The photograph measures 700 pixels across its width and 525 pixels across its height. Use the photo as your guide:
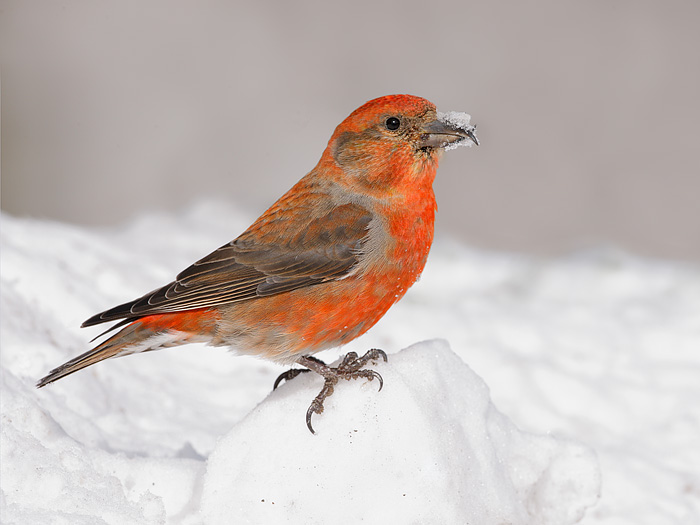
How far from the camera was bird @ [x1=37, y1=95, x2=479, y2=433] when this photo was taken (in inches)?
143

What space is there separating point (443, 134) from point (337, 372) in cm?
108

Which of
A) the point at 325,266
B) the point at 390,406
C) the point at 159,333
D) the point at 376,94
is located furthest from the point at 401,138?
the point at 376,94

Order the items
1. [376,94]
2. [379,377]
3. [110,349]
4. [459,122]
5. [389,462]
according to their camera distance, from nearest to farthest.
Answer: [389,462] → [379,377] → [110,349] → [459,122] → [376,94]

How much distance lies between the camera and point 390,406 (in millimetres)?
3330

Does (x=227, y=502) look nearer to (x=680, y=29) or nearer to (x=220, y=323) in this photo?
(x=220, y=323)

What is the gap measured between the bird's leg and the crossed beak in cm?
90

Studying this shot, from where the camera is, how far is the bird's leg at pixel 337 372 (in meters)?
3.35

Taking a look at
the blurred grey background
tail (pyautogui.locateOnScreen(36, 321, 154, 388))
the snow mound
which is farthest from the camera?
the blurred grey background

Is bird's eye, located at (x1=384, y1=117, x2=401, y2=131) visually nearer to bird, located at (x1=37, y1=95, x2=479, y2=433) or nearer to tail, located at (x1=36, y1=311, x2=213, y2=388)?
bird, located at (x1=37, y1=95, x2=479, y2=433)

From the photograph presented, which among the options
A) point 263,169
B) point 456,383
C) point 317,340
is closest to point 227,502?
point 317,340

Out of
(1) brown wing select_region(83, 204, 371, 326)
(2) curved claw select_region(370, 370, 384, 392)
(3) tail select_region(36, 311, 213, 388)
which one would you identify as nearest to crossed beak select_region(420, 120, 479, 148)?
(1) brown wing select_region(83, 204, 371, 326)

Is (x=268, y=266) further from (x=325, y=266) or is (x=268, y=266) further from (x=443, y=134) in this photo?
(x=443, y=134)

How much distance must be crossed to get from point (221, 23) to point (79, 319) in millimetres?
7571

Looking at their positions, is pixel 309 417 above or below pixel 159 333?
below
